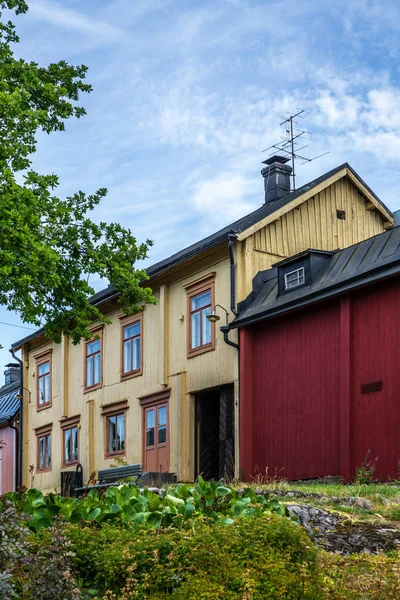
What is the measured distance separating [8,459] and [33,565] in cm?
3231

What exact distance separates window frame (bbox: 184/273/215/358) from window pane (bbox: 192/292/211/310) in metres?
0.08

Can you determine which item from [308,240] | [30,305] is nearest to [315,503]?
[30,305]

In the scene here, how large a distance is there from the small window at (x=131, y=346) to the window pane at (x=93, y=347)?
1.82 m

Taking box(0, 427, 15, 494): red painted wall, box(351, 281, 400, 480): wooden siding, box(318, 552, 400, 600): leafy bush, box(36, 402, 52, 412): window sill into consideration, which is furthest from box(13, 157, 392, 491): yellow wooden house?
box(318, 552, 400, 600): leafy bush

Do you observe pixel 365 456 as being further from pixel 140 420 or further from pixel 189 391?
pixel 140 420

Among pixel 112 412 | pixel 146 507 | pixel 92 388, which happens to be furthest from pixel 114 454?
pixel 146 507

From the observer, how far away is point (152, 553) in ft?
23.6

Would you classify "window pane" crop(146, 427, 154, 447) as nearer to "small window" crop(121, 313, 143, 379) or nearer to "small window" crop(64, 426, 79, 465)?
"small window" crop(121, 313, 143, 379)

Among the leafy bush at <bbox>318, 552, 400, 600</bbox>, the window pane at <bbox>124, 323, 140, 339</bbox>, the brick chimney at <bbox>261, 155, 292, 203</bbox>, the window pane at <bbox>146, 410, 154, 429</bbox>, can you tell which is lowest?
the leafy bush at <bbox>318, 552, 400, 600</bbox>

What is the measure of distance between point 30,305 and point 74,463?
13302mm

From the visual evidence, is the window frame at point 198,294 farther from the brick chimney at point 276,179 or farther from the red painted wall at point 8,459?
the red painted wall at point 8,459

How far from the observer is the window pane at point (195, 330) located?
24375 mm

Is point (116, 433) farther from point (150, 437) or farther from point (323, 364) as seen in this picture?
point (323, 364)

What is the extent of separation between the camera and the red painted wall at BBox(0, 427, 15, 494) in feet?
120
